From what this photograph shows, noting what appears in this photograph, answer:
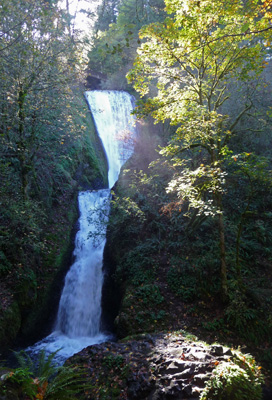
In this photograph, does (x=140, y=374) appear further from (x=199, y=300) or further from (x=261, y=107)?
(x=261, y=107)

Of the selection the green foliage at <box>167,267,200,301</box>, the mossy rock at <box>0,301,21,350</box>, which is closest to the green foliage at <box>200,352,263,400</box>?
the green foliage at <box>167,267,200,301</box>

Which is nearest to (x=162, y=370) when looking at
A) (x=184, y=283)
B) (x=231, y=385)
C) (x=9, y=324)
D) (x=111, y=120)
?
(x=231, y=385)

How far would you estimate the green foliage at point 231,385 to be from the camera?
3.24 meters

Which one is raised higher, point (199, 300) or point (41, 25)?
point (41, 25)

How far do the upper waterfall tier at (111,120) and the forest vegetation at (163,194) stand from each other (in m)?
6.68

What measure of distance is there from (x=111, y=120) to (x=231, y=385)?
58.1ft

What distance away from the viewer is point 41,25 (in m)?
7.95

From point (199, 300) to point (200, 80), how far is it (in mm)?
6169

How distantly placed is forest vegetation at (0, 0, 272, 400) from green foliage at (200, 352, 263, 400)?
2669 mm

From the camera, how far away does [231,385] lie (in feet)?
10.7

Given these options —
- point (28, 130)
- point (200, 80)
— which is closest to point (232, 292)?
point (200, 80)

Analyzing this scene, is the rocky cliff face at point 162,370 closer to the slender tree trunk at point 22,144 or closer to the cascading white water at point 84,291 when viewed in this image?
the cascading white water at point 84,291

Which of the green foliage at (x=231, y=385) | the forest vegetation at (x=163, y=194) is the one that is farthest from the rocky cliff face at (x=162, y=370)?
the forest vegetation at (x=163, y=194)

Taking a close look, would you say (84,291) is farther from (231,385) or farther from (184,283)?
(231,385)
